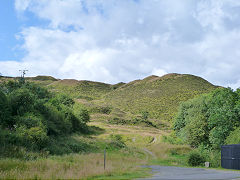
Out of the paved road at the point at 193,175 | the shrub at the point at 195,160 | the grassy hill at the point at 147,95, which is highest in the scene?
the grassy hill at the point at 147,95

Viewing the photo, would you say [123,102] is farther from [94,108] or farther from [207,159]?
[207,159]

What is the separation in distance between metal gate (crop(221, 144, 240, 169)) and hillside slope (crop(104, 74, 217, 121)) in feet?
219

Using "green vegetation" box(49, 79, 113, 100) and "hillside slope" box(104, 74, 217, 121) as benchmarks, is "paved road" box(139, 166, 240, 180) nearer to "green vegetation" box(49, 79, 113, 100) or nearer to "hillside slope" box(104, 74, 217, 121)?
"hillside slope" box(104, 74, 217, 121)

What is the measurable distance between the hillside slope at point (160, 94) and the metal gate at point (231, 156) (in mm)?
66841

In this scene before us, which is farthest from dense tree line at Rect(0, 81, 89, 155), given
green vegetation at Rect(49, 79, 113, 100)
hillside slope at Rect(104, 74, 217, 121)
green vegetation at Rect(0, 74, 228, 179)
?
green vegetation at Rect(49, 79, 113, 100)

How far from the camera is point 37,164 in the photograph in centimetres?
2177

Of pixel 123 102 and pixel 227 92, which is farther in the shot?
pixel 123 102

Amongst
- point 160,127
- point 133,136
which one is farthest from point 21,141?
point 160,127

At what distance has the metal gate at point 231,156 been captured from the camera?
29.2 metres

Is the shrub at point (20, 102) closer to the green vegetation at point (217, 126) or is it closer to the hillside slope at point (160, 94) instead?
the green vegetation at point (217, 126)

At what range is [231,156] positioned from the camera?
29.8 meters

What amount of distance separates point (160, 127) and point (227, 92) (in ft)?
182

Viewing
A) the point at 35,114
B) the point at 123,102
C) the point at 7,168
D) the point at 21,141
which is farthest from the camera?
the point at 123,102

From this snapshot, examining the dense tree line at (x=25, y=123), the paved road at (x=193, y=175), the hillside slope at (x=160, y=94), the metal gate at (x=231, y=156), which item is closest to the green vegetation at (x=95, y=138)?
the dense tree line at (x=25, y=123)
